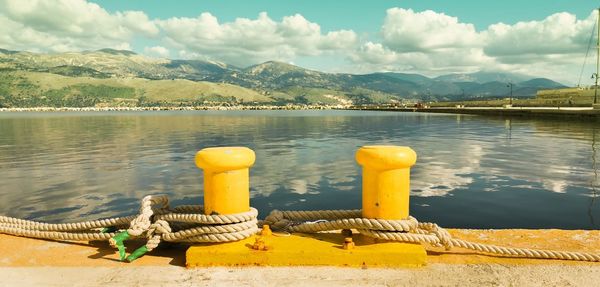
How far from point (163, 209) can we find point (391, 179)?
Answer: 3.48 m

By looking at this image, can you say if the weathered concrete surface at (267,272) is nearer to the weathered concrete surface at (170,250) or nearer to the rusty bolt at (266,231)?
the weathered concrete surface at (170,250)

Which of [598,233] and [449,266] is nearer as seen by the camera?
[449,266]

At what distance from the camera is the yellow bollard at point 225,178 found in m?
5.47

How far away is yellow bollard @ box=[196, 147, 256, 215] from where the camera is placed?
5.47 metres

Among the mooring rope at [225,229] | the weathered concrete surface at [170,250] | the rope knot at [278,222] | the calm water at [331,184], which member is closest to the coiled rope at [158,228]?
the mooring rope at [225,229]

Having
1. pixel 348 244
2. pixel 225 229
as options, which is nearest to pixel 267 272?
pixel 225 229

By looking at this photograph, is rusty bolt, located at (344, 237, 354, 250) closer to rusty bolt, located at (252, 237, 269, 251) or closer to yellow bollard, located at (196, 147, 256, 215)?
rusty bolt, located at (252, 237, 269, 251)

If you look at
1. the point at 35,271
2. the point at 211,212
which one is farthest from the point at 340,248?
the point at 35,271

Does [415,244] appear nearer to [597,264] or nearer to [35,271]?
[597,264]

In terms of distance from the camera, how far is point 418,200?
43.2 ft

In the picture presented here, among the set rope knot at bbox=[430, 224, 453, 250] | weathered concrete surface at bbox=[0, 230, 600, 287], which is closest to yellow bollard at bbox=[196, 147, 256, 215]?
weathered concrete surface at bbox=[0, 230, 600, 287]

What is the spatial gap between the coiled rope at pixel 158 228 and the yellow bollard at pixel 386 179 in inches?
66.6

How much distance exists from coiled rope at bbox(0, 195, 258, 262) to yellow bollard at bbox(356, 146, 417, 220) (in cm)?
169

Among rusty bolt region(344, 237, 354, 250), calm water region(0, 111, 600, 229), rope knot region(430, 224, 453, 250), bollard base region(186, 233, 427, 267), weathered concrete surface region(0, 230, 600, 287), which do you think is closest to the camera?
weathered concrete surface region(0, 230, 600, 287)
